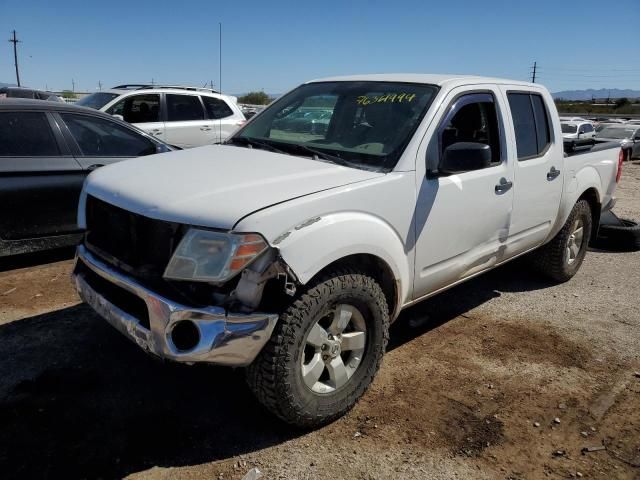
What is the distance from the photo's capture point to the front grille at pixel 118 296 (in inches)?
102

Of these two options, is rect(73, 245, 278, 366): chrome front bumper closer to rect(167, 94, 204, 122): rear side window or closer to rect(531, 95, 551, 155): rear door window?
rect(531, 95, 551, 155): rear door window

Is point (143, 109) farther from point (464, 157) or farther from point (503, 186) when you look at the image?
point (464, 157)

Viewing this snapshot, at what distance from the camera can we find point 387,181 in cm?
294

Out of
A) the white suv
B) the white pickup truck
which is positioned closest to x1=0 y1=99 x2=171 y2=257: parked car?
the white pickup truck

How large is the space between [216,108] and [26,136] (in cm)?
508

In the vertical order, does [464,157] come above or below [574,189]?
above

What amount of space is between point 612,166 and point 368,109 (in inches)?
130

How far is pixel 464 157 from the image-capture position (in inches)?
124

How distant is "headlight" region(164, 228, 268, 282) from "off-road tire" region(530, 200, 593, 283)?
363 centimetres

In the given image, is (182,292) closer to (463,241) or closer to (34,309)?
(463,241)

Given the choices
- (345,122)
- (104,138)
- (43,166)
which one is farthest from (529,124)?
(43,166)

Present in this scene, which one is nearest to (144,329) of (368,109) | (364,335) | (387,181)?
(364,335)

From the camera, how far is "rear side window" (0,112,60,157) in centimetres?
474

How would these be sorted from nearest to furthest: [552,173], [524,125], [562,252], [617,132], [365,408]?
[365,408]
[524,125]
[552,173]
[562,252]
[617,132]
